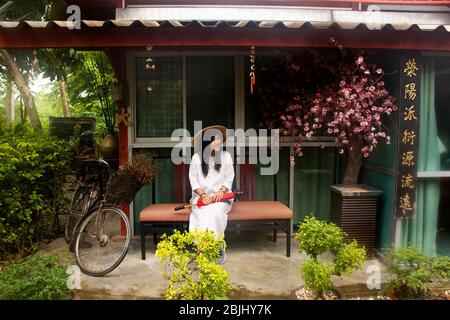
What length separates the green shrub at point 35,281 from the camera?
3.58 meters

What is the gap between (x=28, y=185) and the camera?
5.10 meters

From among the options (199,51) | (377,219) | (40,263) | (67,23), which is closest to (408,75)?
(377,219)

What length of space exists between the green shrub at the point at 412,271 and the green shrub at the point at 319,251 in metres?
0.42

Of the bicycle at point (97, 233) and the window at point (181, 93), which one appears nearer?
the bicycle at point (97, 233)

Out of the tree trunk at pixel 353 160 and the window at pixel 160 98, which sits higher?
the window at pixel 160 98

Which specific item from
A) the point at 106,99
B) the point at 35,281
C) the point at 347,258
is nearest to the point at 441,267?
the point at 347,258

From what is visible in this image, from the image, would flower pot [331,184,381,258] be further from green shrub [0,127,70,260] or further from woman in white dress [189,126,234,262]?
green shrub [0,127,70,260]

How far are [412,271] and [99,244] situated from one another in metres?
3.74

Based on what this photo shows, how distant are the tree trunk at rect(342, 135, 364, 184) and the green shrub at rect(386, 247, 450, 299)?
1.85 metres

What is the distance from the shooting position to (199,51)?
592 centimetres

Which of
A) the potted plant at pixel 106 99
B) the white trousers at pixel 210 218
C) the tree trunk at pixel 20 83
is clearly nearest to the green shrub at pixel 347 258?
the white trousers at pixel 210 218

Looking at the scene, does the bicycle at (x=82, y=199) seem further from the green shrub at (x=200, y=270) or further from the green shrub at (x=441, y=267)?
the green shrub at (x=441, y=267)

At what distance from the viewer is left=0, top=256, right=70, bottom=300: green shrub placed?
3576 mm

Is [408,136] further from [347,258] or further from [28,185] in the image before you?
[28,185]
